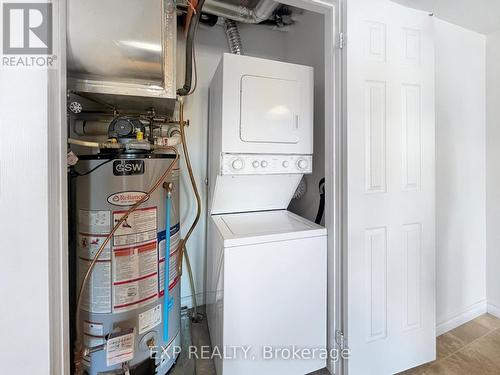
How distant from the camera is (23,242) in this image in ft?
2.24

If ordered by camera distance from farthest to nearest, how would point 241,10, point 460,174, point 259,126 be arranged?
point 460,174
point 241,10
point 259,126

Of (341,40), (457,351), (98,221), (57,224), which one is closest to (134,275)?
(98,221)

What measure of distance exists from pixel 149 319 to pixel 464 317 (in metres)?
2.51

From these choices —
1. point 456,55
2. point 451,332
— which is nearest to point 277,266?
point 451,332

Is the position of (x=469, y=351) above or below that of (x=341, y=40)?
below

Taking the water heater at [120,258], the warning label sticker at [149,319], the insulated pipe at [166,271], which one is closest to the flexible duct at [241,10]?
the water heater at [120,258]

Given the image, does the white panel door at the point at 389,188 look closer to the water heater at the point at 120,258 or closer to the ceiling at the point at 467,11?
the ceiling at the point at 467,11

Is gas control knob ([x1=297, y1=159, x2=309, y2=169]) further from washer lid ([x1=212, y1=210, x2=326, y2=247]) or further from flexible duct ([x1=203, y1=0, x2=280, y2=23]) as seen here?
flexible duct ([x1=203, y1=0, x2=280, y2=23])

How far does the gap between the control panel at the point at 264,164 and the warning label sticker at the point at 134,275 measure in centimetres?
64

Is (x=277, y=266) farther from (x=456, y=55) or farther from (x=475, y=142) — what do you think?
(x=456, y=55)

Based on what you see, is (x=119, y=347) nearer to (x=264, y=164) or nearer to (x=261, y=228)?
(x=261, y=228)

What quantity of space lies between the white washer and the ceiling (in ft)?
5.52

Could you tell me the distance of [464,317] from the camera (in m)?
2.05

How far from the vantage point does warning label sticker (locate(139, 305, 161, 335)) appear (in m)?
1.36
